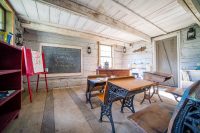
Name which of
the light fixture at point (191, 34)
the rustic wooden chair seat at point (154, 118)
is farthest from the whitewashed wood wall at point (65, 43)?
A: the light fixture at point (191, 34)

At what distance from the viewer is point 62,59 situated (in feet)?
13.1

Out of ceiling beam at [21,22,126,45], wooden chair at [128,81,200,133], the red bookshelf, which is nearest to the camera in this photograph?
wooden chair at [128,81,200,133]

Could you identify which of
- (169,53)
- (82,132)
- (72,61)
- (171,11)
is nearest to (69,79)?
(72,61)

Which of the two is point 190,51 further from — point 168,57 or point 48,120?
point 48,120

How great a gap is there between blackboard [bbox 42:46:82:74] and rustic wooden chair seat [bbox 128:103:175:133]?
141 inches

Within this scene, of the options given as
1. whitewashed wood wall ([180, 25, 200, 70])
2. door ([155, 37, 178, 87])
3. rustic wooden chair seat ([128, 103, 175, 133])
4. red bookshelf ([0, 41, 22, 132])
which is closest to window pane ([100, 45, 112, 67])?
door ([155, 37, 178, 87])

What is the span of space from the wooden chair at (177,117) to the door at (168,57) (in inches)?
140

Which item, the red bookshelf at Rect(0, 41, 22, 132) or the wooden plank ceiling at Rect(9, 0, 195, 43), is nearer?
the red bookshelf at Rect(0, 41, 22, 132)

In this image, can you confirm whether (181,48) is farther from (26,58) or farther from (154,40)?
(26,58)

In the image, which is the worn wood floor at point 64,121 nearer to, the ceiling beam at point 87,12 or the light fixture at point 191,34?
the ceiling beam at point 87,12

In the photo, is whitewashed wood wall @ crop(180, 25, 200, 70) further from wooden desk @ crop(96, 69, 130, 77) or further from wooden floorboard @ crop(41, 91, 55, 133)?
wooden floorboard @ crop(41, 91, 55, 133)

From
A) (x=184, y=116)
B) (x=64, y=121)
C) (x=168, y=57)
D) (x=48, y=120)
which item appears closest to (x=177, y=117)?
(x=184, y=116)

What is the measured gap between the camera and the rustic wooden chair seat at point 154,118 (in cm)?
86

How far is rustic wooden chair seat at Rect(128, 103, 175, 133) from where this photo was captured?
0.86 m
